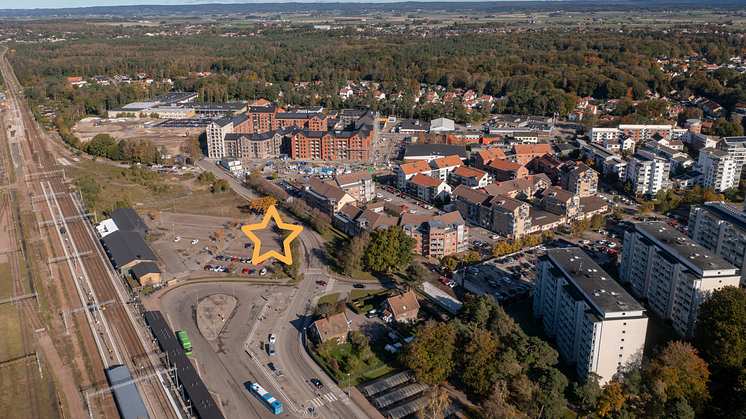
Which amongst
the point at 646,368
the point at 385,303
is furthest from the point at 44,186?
the point at 646,368

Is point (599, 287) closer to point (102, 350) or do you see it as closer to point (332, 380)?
point (332, 380)

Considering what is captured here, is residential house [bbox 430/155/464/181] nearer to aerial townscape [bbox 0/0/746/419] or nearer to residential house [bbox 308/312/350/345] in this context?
aerial townscape [bbox 0/0/746/419]

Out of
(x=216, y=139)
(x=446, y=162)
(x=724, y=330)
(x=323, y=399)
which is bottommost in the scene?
(x=323, y=399)

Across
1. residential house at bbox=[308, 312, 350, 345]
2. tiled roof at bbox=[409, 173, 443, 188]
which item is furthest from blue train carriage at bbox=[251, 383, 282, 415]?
tiled roof at bbox=[409, 173, 443, 188]

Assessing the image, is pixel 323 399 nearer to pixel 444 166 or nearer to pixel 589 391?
pixel 589 391

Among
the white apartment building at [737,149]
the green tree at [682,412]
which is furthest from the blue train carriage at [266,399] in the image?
the white apartment building at [737,149]

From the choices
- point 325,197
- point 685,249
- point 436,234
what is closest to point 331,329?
point 436,234
